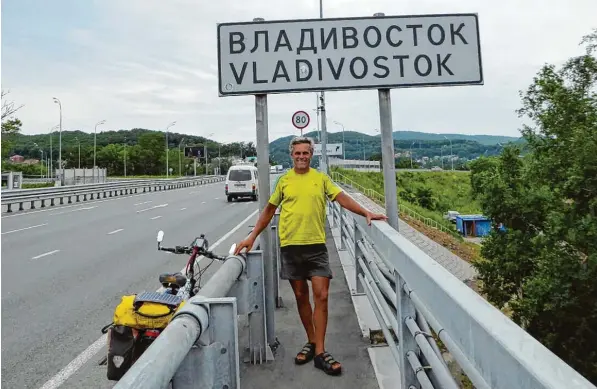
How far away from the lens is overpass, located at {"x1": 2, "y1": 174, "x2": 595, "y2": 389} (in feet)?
4.49

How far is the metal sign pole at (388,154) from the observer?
3.93 metres

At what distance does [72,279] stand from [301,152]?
6.34 m

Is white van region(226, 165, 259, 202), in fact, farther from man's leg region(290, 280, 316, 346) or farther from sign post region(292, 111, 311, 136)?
man's leg region(290, 280, 316, 346)

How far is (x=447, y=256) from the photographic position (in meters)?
26.9

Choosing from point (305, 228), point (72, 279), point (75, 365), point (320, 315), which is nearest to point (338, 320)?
point (320, 315)

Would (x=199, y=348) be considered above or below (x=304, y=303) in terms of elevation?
above

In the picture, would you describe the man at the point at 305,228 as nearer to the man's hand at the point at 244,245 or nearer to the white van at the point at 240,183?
the man's hand at the point at 244,245

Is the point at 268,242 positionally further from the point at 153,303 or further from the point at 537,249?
the point at 537,249

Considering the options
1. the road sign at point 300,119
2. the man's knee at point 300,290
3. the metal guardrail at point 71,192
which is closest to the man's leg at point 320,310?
the man's knee at point 300,290

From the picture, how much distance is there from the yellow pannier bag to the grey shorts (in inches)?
44.7

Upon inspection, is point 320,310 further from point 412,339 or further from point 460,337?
point 460,337

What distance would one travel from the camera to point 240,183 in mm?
29859

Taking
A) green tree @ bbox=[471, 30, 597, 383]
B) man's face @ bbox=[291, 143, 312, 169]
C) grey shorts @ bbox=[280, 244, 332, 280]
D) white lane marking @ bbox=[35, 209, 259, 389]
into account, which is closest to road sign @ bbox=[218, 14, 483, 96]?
man's face @ bbox=[291, 143, 312, 169]

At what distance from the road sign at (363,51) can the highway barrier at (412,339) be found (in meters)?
1.14
